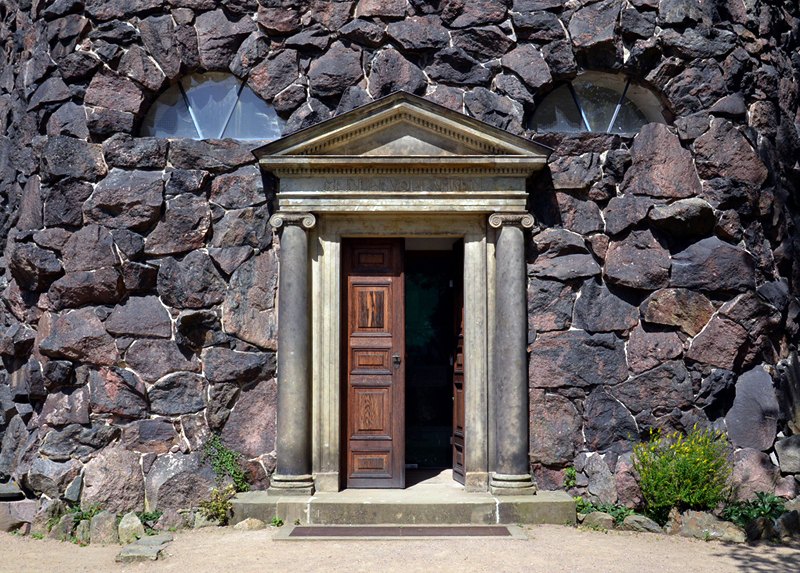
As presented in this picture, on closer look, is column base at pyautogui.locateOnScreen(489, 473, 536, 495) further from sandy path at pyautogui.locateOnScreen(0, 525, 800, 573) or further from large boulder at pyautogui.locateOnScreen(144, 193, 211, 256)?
large boulder at pyautogui.locateOnScreen(144, 193, 211, 256)

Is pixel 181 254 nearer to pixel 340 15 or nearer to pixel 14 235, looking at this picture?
pixel 14 235

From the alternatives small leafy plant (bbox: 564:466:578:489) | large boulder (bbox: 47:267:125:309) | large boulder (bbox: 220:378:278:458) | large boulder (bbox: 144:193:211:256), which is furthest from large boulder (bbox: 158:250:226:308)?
small leafy plant (bbox: 564:466:578:489)

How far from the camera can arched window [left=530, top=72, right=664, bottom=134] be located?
7.65 metres

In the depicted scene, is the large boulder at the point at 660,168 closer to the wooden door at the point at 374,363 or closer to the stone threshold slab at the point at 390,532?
the wooden door at the point at 374,363

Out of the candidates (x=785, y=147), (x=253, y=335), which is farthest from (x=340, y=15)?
(x=785, y=147)

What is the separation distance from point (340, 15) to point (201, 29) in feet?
4.64

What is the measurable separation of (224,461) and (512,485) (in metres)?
2.75

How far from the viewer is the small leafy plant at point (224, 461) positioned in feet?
23.2

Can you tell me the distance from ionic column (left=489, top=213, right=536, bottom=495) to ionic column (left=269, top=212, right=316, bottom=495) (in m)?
1.81

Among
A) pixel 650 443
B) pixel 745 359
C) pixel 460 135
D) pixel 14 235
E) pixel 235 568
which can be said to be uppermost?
pixel 460 135

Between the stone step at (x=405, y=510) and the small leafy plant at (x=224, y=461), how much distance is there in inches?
12.3

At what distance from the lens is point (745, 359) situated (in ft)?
23.6

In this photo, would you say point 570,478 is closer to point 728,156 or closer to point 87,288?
point 728,156

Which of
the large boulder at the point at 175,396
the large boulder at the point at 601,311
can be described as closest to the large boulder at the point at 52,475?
the large boulder at the point at 175,396
